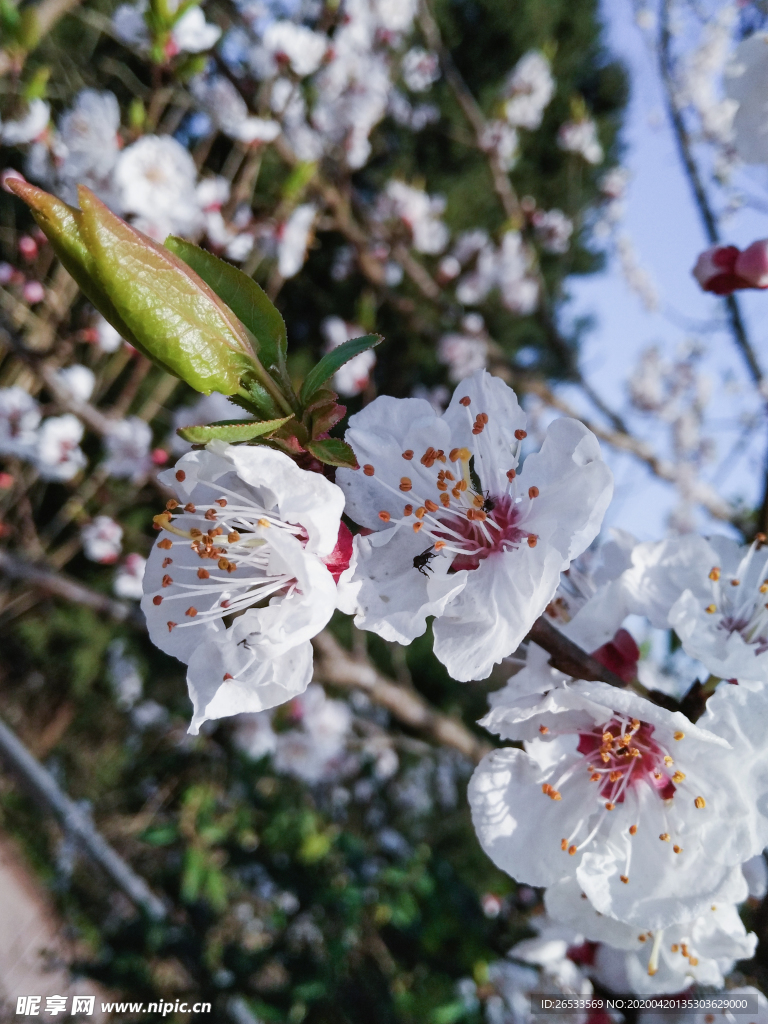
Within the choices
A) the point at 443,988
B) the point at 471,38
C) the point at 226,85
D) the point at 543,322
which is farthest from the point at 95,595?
the point at 471,38

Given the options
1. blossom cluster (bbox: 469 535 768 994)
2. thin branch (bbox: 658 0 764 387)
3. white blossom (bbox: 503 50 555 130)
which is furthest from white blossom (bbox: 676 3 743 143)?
blossom cluster (bbox: 469 535 768 994)

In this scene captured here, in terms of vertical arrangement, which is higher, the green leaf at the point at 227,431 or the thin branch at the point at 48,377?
the green leaf at the point at 227,431

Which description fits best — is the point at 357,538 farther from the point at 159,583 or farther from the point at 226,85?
the point at 226,85

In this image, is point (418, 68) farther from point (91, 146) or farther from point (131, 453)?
point (131, 453)

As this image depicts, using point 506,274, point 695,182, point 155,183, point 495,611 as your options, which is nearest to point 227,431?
point 495,611

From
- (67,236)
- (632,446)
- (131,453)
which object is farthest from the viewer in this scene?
(632,446)

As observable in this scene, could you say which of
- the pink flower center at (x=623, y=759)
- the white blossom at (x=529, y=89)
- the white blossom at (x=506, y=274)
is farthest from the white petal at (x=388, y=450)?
the white blossom at (x=529, y=89)

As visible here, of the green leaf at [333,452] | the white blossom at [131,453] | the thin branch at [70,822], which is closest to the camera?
the green leaf at [333,452]

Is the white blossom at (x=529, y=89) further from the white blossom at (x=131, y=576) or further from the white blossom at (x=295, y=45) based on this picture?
the white blossom at (x=131, y=576)

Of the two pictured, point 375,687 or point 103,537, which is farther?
point 103,537
